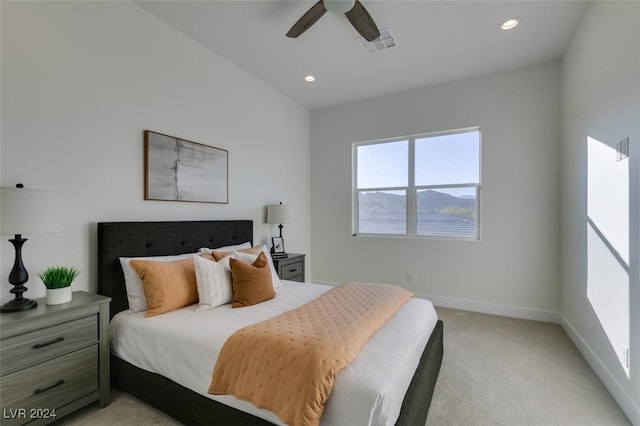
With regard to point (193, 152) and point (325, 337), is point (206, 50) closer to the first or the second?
point (193, 152)

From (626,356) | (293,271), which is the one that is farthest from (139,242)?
(626,356)

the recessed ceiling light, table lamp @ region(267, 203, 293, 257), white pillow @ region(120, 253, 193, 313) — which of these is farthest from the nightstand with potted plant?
the recessed ceiling light

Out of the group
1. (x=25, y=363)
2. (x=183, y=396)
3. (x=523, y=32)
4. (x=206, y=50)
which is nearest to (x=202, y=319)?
(x=183, y=396)

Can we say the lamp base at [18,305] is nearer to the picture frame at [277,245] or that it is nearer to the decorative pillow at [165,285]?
the decorative pillow at [165,285]

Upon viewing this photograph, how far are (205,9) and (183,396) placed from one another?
2938 mm

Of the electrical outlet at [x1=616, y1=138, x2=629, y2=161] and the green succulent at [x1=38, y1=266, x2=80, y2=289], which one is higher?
→ the electrical outlet at [x1=616, y1=138, x2=629, y2=161]

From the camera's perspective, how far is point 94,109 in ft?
7.29

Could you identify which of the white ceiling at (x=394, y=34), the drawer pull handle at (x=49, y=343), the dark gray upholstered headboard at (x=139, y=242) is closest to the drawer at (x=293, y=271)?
the dark gray upholstered headboard at (x=139, y=242)

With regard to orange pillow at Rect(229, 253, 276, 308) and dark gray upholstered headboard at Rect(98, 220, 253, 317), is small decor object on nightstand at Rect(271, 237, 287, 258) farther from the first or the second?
orange pillow at Rect(229, 253, 276, 308)

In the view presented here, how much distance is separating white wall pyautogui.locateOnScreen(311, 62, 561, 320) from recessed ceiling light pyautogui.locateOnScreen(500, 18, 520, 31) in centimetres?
98

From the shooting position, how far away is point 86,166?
7.15 feet

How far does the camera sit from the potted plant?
176cm

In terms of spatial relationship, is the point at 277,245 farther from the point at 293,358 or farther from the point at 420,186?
the point at 293,358

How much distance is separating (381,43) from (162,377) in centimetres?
337
